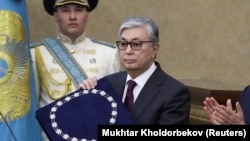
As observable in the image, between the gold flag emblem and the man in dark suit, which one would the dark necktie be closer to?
the man in dark suit

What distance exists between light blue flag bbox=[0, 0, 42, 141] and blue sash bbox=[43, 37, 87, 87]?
0.64 feet

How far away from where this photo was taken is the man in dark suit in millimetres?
3594

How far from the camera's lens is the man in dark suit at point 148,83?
11.8 feet

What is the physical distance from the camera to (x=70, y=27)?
4371 millimetres

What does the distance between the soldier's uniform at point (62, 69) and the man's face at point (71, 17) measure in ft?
0.40

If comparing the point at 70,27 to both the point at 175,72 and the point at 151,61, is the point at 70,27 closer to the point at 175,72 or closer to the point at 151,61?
the point at 151,61

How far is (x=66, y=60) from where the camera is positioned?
447 centimetres

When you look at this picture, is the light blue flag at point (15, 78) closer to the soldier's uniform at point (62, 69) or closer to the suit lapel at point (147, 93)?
the soldier's uniform at point (62, 69)

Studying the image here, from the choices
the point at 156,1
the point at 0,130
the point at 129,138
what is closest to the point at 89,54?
the point at 0,130

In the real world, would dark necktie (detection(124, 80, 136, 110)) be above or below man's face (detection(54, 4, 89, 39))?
below

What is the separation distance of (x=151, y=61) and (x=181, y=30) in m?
2.58
